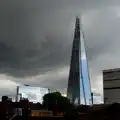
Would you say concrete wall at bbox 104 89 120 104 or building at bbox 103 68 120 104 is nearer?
building at bbox 103 68 120 104

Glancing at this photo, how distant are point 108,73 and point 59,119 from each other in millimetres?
113113

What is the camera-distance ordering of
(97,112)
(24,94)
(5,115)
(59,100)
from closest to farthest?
1. (97,112)
2. (5,115)
3. (59,100)
4. (24,94)

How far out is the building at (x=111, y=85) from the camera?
566 ft

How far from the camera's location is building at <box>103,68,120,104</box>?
566 ft

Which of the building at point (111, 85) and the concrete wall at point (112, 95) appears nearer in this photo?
the building at point (111, 85)

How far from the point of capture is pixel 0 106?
71.8 meters

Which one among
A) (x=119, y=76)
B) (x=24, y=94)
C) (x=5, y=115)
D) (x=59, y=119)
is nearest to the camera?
(x=59, y=119)

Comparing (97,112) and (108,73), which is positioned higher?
(108,73)

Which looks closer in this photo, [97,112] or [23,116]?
[97,112]

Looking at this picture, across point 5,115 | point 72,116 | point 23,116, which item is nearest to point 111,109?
point 72,116

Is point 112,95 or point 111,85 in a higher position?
point 111,85

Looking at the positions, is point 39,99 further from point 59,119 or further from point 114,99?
point 59,119

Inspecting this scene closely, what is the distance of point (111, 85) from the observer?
173500mm

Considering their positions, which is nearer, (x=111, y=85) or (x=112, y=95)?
(x=111, y=85)
